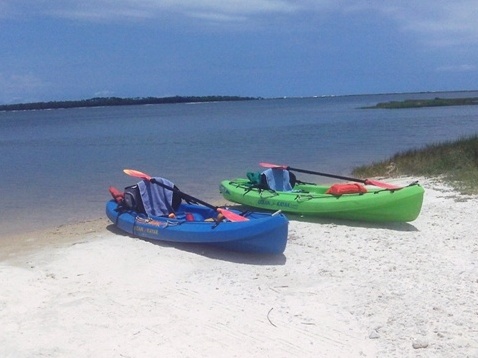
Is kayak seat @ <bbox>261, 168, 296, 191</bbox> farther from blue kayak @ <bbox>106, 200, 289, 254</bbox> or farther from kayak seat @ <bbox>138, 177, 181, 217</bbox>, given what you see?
kayak seat @ <bbox>138, 177, 181, 217</bbox>

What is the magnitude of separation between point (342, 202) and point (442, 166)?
5812 millimetres

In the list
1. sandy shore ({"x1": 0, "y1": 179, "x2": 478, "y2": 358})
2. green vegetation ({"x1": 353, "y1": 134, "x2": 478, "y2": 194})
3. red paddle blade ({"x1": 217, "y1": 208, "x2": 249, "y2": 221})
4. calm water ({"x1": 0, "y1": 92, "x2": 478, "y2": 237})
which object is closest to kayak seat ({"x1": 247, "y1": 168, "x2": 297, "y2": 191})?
sandy shore ({"x1": 0, "y1": 179, "x2": 478, "y2": 358})

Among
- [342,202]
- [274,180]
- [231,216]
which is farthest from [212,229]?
[274,180]

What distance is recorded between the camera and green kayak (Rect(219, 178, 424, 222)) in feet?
28.6

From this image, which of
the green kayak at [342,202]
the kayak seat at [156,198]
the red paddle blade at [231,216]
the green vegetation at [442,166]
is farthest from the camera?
the green vegetation at [442,166]

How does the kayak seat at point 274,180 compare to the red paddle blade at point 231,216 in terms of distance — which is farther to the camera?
the kayak seat at point 274,180

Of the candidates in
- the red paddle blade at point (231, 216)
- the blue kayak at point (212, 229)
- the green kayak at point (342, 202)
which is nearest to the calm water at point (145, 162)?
the green kayak at point (342, 202)

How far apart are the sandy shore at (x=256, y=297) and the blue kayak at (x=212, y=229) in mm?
189

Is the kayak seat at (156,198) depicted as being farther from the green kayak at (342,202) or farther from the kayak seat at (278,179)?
the kayak seat at (278,179)

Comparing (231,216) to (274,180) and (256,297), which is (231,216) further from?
(274,180)

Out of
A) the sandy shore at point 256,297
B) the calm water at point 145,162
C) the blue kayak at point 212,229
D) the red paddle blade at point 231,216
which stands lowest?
the calm water at point 145,162

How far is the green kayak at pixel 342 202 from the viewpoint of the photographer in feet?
28.6

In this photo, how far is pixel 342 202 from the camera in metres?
9.21

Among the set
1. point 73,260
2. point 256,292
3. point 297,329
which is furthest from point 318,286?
point 73,260
